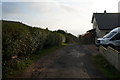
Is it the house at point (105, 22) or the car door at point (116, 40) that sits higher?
the house at point (105, 22)

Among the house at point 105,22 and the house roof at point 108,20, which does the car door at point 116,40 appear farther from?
the house roof at point 108,20

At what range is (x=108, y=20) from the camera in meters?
38.6

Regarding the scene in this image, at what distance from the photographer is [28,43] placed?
13.5 metres

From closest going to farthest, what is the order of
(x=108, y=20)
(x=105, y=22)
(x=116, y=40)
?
(x=116, y=40), (x=105, y=22), (x=108, y=20)

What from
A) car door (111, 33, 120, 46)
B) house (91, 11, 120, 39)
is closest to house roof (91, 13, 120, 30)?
house (91, 11, 120, 39)

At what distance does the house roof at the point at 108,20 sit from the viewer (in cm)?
3647

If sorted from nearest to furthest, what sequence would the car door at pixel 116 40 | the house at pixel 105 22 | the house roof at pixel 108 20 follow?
the car door at pixel 116 40, the house at pixel 105 22, the house roof at pixel 108 20

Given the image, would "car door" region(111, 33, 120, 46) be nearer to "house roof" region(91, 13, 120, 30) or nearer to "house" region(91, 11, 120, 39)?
"house" region(91, 11, 120, 39)

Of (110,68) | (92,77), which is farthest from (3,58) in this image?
(110,68)

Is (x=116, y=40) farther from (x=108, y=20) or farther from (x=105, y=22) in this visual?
(x=108, y=20)

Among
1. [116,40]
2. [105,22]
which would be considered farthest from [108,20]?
[116,40]

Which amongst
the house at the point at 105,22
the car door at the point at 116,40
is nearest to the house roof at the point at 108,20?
the house at the point at 105,22

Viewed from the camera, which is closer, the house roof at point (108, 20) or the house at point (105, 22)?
the house at point (105, 22)

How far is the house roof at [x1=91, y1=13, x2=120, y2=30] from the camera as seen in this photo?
36.5 metres
